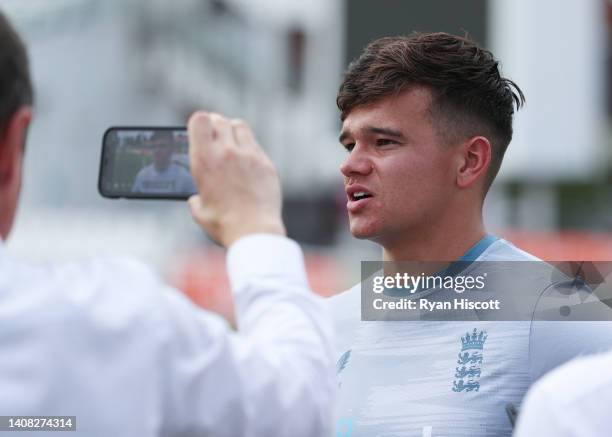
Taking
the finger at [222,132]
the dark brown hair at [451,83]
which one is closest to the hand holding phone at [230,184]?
the finger at [222,132]

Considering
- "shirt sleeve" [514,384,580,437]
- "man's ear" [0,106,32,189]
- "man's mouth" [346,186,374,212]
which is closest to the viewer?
"shirt sleeve" [514,384,580,437]

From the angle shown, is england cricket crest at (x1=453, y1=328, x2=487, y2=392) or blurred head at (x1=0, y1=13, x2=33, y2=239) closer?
blurred head at (x1=0, y1=13, x2=33, y2=239)

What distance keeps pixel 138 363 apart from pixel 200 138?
393 mm

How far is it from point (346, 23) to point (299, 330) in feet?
65.1

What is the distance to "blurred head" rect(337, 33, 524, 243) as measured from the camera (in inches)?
94.6

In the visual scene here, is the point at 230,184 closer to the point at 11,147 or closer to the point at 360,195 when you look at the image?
the point at 11,147

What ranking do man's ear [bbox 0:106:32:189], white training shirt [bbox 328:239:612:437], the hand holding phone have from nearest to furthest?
man's ear [bbox 0:106:32:189], the hand holding phone, white training shirt [bbox 328:239:612:437]

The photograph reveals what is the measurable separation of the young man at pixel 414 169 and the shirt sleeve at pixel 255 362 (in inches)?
25.5

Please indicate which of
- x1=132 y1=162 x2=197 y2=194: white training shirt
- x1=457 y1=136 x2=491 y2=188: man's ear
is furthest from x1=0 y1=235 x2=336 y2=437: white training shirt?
x1=457 y1=136 x2=491 y2=188: man's ear

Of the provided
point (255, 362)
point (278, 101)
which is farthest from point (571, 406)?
point (278, 101)

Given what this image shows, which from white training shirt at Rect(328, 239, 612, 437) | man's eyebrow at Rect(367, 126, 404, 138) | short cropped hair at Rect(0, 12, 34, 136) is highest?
short cropped hair at Rect(0, 12, 34, 136)

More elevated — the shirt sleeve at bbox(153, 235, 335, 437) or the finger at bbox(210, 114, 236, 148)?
the finger at bbox(210, 114, 236, 148)

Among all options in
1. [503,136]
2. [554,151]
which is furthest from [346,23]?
[503,136]

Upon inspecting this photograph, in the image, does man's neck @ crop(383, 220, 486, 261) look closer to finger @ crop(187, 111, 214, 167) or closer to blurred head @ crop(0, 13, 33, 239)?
finger @ crop(187, 111, 214, 167)
